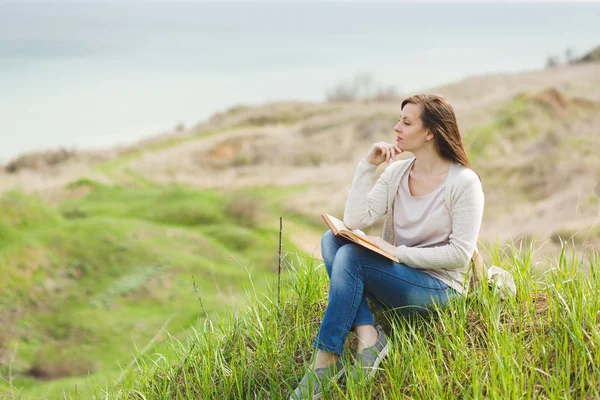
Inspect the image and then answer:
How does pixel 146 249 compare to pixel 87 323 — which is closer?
pixel 87 323

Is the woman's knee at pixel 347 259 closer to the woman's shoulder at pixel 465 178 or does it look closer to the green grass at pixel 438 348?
the green grass at pixel 438 348

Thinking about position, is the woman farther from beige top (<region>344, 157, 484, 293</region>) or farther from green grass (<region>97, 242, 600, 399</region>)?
green grass (<region>97, 242, 600, 399</region>)

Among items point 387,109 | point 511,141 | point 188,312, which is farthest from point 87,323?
point 387,109

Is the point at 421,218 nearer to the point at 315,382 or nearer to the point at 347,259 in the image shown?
the point at 347,259

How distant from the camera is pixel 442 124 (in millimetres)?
3377

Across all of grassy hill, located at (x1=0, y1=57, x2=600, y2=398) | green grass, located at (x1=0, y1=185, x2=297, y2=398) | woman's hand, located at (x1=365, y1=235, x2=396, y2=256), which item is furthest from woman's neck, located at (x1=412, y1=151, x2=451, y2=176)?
green grass, located at (x1=0, y1=185, x2=297, y2=398)

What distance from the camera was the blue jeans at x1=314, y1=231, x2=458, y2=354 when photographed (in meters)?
3.23

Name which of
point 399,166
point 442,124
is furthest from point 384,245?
point 442,124

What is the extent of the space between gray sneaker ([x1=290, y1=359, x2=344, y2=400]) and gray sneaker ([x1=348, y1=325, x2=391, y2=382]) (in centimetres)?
8

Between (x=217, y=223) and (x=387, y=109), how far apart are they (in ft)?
34.8

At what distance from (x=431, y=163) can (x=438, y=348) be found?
980mm

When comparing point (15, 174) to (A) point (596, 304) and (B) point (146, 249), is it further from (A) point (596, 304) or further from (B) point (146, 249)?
(A) point (596, 304)

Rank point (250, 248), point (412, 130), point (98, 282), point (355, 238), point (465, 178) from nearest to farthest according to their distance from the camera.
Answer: point (355, 238), point (465, 178), point (412, 130), point (98, 282), point (250, 248)

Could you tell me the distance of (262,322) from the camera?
409cm
